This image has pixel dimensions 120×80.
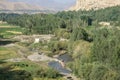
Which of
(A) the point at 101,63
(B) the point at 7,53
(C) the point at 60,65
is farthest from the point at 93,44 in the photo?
(B) the point at 7,53

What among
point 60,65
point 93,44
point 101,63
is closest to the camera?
point 101,63

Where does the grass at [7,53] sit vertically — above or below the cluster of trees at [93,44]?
below

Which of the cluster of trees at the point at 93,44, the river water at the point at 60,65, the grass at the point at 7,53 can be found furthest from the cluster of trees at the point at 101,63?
the grass at the point at 7,53

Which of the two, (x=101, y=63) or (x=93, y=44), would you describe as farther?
(x=93, y=44)

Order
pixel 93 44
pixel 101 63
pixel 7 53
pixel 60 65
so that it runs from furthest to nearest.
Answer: pixel 7 53 < pixel 60 65 < pixel 93 44 < pixel 101 63

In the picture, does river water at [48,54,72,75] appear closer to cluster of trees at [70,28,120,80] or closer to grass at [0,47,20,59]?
cluster of trees at [70,28,120,80]

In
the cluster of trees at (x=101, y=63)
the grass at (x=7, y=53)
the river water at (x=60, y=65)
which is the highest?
the cluster of trees at (x=101, y=63)

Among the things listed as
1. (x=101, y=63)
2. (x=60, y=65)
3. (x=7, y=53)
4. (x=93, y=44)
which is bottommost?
(x=60, y=65)

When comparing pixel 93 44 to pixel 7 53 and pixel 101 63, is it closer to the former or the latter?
pixel 101 63

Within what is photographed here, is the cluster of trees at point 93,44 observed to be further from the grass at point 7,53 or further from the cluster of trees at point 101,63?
the grass at point 7,53

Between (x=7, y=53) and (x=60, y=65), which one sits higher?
(x=7, y=53)

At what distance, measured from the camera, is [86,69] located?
54438 millimetres

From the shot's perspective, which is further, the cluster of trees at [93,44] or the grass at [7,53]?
the grass at [7,53]

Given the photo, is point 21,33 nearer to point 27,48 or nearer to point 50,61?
point 27,48
